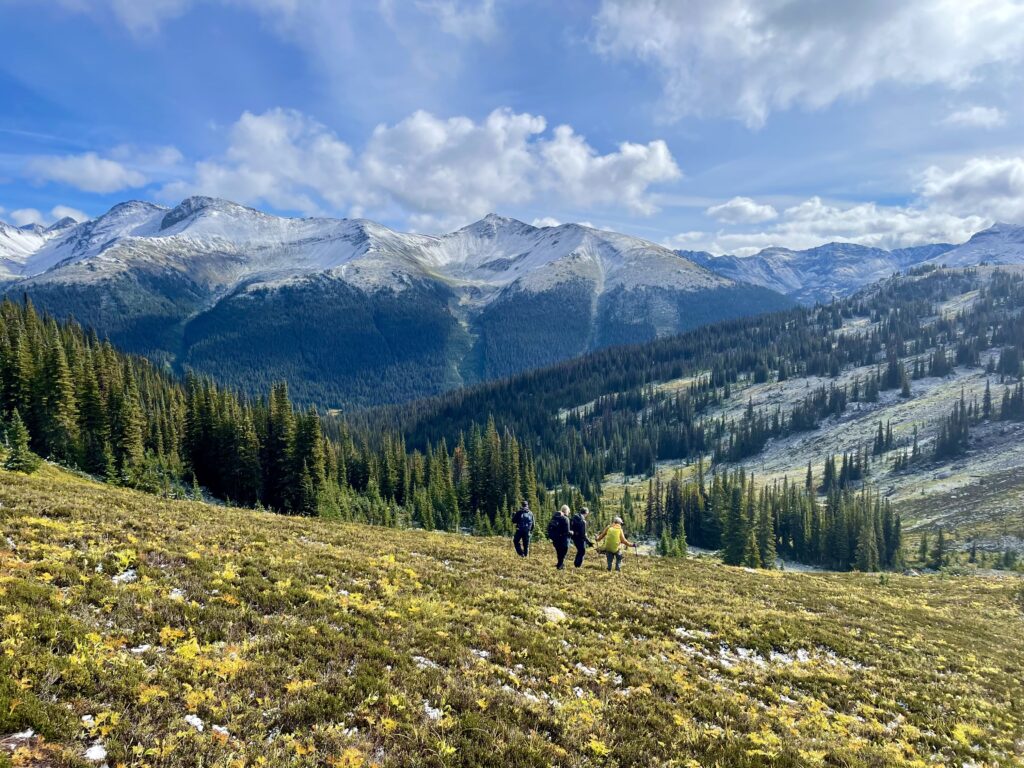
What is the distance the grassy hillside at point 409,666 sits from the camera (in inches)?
377

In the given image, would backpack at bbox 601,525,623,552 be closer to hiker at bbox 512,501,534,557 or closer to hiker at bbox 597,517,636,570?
hiker at bbox 597,517,636,570

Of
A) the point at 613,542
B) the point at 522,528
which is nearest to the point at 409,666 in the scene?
the point at 613,542

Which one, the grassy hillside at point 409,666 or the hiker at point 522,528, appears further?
the hiker at point 522,528

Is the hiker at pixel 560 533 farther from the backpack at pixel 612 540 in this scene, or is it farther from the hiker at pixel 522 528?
the hiker at pixel 522 528

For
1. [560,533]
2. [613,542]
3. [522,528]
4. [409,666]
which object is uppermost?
[409,666]

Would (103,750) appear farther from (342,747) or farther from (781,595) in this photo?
(781,595)

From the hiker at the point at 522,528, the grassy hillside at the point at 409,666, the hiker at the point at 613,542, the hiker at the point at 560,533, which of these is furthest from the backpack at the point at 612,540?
the hiker at the point at 522,528

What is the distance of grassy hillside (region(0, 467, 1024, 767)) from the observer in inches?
377

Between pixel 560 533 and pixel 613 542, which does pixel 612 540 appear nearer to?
pixel 613 542

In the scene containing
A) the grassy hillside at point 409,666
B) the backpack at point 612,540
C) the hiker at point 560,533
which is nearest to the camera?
the grassy hillside at point 409,666

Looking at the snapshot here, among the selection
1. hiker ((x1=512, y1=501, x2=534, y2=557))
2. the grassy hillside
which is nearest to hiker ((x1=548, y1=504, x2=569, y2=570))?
the grassy hillside

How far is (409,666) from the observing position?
43.3ft

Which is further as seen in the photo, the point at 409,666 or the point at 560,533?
the point at 560,533

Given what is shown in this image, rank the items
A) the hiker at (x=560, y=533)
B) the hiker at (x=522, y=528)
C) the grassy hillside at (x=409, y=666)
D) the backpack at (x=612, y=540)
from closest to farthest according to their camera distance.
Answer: the grassy hillside at (x=409, y=666) → the hiker at (x=560, y=533) → the backpack at (x=612, y=540) → the hiker at (x=522, y=528)
